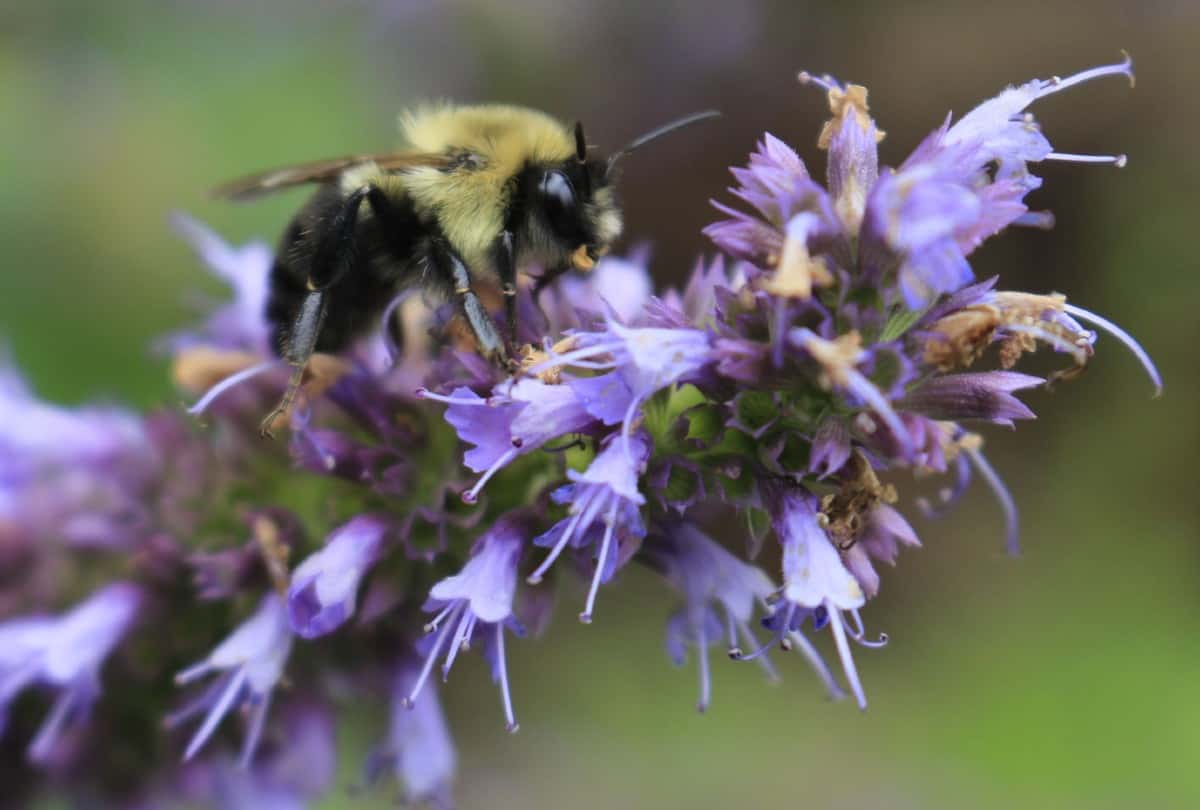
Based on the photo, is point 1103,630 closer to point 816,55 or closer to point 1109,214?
point 1109,214

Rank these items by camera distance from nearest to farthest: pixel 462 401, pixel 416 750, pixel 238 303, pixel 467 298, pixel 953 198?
pixel 953 198 → pixel 462 401 → pixel 467 298 → pixel 416 750 → pixel 238 303

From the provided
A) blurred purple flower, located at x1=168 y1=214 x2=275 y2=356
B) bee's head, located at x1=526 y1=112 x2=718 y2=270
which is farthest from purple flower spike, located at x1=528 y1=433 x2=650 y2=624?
blurred purple flower, located at x1=168 y1=214 x2=275 y2=356

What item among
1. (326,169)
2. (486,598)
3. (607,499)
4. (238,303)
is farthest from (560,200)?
(238,303)

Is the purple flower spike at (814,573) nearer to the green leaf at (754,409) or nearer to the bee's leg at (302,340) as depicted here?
the green leaf at (754,409)

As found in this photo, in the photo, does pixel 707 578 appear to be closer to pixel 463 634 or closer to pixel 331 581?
pixel 463 634

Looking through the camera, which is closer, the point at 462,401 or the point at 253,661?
the point at 462,401

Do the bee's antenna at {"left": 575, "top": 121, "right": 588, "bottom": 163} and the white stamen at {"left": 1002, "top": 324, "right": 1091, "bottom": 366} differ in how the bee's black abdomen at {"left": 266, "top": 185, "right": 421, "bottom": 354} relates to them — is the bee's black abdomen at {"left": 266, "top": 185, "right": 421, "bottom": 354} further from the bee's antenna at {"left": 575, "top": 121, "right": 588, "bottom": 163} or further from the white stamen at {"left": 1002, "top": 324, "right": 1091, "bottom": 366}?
the white stamen at {"left": 1002, "top": 324, "right": 1091, "bottom": 366}
